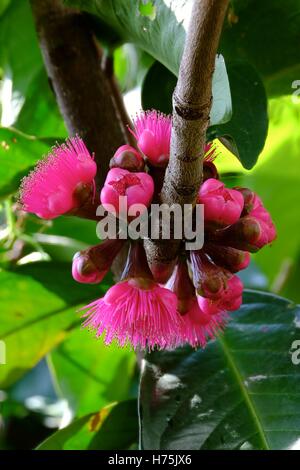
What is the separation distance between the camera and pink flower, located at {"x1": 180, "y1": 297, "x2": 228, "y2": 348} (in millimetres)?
890

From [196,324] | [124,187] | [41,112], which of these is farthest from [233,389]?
[41,112]

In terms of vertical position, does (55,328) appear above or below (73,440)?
above

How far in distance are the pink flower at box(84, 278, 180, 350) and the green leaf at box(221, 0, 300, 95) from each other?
1.07 ft

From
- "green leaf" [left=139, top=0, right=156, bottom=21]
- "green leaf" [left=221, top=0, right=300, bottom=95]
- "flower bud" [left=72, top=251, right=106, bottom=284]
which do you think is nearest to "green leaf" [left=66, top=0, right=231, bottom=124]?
"green leaf" [left=139, top=0, right=156, bottom=21]

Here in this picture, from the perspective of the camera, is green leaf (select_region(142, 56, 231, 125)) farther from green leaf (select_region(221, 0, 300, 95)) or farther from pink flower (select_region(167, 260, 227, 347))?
pink flower (select_region(167, 260, 227, 347))

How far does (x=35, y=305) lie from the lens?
1.20 meters

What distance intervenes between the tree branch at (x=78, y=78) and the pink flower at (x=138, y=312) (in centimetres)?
28

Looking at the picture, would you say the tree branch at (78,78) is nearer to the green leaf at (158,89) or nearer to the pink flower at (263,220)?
the green leaf at (158,89)

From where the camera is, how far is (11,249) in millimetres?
1278

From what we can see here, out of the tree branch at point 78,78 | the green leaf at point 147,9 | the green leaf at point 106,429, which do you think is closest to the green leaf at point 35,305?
the green leaf at point 106,429

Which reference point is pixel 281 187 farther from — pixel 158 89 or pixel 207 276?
pixel 207 276

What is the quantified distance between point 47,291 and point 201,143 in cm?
58

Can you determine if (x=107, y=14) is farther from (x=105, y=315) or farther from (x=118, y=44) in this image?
(x=105, y=315)

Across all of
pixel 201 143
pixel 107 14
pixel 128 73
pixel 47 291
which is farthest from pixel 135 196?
pixel 128 73
